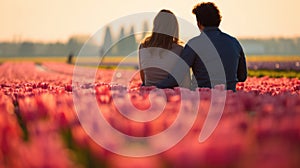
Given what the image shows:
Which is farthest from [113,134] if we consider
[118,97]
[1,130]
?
[118,97]

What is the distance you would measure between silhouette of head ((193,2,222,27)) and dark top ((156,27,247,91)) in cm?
9

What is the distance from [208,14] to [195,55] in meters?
0.75

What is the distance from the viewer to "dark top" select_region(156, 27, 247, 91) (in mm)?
6660

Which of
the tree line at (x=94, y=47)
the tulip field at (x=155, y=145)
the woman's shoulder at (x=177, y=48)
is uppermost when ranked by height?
the tree line at (x=94, y=47)

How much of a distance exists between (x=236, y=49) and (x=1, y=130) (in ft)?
17.0

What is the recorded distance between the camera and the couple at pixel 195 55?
6.64m

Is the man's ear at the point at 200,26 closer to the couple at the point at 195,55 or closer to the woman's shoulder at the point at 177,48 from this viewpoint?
the couple at the point at 195,55

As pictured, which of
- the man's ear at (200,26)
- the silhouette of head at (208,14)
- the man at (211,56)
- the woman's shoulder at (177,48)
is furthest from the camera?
the woman's shoulder at (177,48)

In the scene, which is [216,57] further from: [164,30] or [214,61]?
[164,30]

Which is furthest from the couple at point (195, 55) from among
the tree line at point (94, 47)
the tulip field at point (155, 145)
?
the tree line at point (94, 47)

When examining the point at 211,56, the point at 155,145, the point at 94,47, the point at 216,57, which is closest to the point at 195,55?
the point at 211,56

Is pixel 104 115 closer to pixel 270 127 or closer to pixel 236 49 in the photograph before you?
pixel 270 127

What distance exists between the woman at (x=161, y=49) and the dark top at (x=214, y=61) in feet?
1.44

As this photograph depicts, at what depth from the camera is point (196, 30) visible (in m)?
7.27
